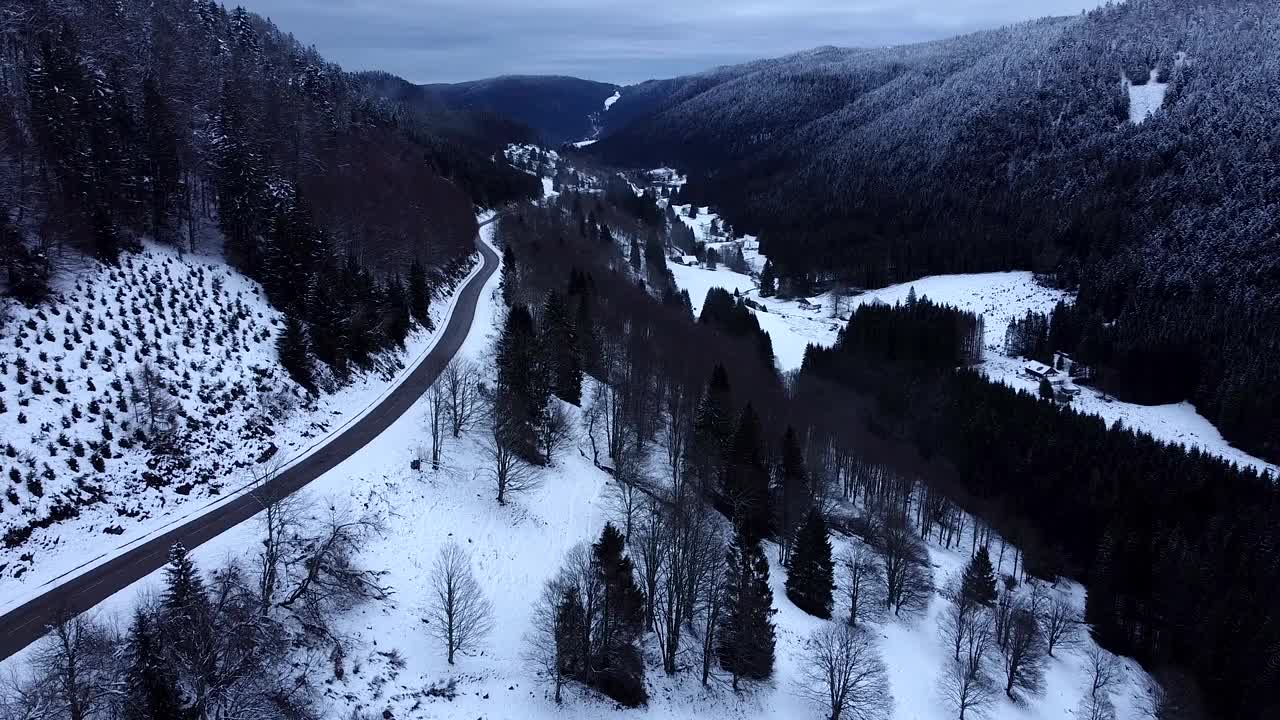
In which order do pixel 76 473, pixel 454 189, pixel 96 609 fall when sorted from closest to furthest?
pixel 96 609 → pixel 76 473 → pixel 454 189

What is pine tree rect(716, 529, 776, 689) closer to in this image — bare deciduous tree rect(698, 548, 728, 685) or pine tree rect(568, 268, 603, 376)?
bare deciduous tree rect(698, 548, 728, 685)

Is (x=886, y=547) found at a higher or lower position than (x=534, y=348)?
lower

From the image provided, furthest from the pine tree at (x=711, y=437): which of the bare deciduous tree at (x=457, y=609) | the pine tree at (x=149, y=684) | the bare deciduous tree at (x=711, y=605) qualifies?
the pine tree at (x=149, y=684)

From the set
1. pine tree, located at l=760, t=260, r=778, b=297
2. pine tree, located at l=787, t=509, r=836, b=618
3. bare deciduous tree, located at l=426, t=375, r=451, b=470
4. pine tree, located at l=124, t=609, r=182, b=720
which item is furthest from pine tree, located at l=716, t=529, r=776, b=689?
pine tree, located at l=760, t=260, r=778, b=297

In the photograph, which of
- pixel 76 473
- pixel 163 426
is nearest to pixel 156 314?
pixel 163 426

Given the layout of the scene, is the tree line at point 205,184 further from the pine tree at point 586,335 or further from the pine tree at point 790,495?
the pine tree at point 790,495

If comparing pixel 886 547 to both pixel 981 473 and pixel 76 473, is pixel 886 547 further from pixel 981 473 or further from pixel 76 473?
pixel 76 473

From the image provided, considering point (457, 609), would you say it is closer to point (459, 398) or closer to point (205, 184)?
point (459, 398)
